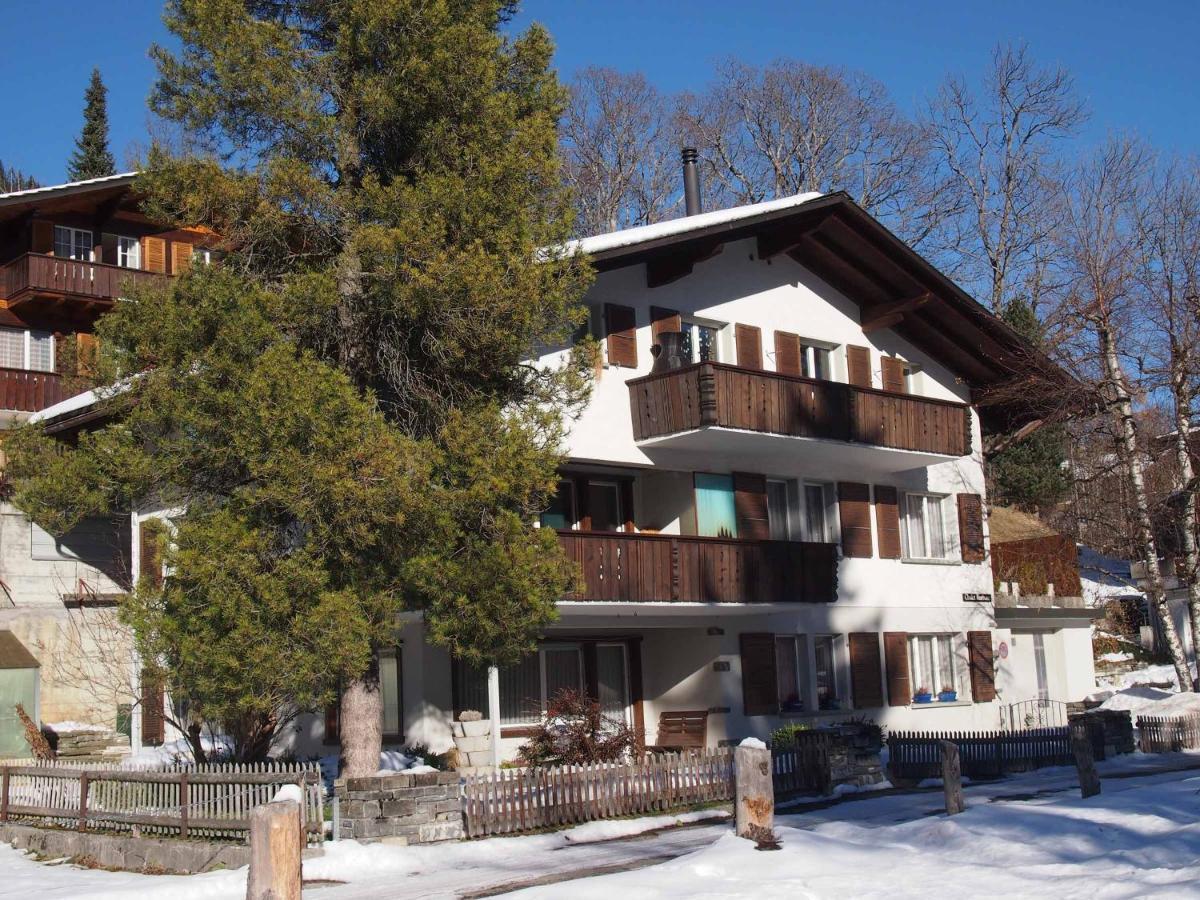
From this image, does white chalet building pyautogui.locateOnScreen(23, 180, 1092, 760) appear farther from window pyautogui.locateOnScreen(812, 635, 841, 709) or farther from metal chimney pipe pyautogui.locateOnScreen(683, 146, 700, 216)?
metal chimney pipe pyautogui.locateOnScreen(683, 146, 700, 216)

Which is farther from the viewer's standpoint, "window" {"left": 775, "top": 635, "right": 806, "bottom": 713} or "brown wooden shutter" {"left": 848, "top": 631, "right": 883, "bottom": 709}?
"brown wooden shutter" {"left": 848, "top": 631, "right": 883, "bottom": 709}

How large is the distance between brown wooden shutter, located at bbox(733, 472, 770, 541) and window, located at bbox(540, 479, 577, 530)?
330 cm

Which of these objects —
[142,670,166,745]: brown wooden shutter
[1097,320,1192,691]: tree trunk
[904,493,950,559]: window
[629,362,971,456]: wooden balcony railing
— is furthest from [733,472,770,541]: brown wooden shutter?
[142,670,166,745]: brown wooden shutter

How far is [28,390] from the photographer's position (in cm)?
3503

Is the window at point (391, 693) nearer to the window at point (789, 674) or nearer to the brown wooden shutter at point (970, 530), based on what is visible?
the window at point (789, 674)

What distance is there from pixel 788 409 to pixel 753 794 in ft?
42.1

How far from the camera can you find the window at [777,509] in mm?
27391

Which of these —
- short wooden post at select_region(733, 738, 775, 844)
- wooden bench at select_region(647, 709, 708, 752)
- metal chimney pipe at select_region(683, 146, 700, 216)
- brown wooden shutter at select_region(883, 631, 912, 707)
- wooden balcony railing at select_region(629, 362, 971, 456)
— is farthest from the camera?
metal chimney pipe at select_region(683, 146, 700, 216)

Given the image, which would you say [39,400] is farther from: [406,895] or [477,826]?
[406,895]

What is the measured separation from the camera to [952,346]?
31.2m

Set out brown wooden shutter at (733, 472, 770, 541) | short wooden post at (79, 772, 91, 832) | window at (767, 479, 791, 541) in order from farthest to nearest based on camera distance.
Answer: window at (767, 479, 791, 541), brown wooden shutter at (733, 472, 770, 541), short wooden post at (79, 772, 91, 832)

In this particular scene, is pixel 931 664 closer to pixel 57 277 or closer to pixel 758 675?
pixel 758 675

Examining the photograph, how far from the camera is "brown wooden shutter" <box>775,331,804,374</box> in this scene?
2771cm

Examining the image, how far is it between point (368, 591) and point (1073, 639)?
76.4 feet
